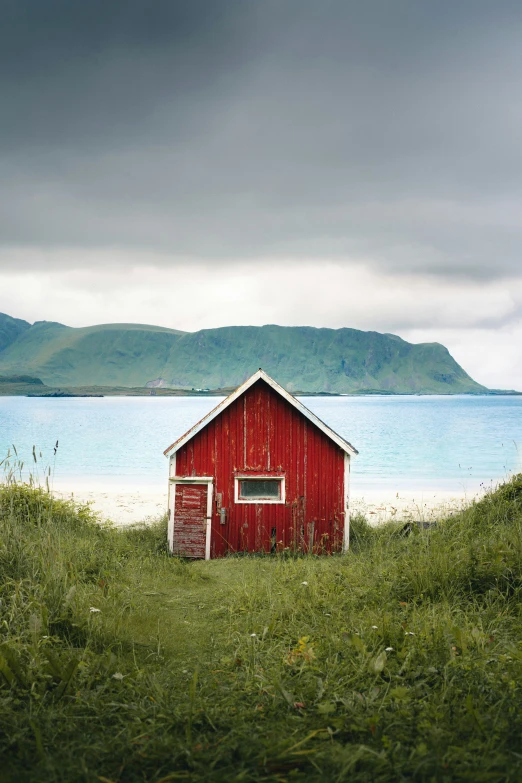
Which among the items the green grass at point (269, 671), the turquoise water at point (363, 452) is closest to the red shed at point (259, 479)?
the green grass at point (269, 671)

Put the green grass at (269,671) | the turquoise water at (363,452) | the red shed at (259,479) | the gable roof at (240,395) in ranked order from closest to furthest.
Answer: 1. the green grass at (269,671)
2. the gable roof at (240,395)
3. the red shed at (259,479)
4. the turquoise water at (363,452)

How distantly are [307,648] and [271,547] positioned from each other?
996cm

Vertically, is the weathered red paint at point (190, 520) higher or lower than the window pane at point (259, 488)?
lower

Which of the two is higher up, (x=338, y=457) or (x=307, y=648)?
(x=338, y=457)

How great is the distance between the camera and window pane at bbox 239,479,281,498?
56.0 feet

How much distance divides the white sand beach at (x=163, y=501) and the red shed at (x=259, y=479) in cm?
660

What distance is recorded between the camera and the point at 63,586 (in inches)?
321

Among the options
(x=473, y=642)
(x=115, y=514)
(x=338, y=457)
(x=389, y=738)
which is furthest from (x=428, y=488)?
(x=389, y=738)

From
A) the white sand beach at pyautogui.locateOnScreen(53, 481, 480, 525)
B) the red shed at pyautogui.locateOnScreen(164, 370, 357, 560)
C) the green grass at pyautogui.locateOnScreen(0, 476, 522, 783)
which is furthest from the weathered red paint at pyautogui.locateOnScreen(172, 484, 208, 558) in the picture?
the white sand beach at pyautogui.locateOnScreen(53, 481, 480, 525)

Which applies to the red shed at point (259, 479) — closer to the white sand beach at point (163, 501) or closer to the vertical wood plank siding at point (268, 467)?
the vertical wood plank siding at point (268, 467)

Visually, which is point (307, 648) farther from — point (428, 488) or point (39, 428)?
point (39, 428)

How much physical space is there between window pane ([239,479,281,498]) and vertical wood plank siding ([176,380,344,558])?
11.1 inches

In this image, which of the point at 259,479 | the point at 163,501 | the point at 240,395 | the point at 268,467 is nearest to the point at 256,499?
the point at 259,479

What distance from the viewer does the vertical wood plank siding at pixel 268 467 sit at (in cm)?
1689
